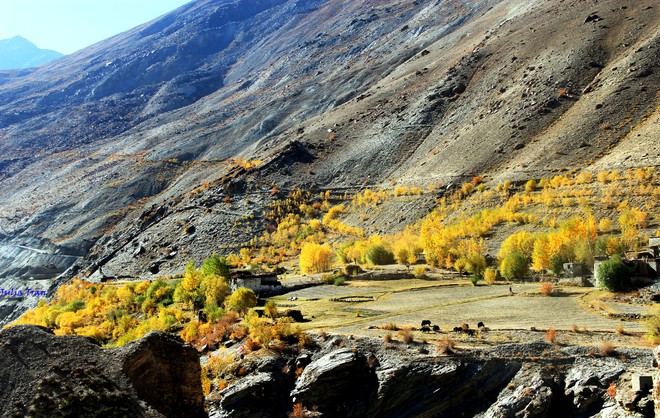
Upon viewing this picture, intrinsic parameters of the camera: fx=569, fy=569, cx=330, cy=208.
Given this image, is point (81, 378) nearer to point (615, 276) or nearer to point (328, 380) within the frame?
point (328, 380)

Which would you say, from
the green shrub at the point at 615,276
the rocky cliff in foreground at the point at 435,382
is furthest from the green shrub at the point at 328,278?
the rocky cliff in foreground at the point at 435,382

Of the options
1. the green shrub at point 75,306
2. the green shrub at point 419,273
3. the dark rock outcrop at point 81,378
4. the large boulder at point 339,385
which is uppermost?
the dark rock outcrop at point 81,378

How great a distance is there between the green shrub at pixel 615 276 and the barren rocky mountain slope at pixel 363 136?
2761cm

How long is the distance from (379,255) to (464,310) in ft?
92.4

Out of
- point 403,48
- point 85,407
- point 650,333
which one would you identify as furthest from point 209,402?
point 403,48

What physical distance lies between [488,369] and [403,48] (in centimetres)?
12707

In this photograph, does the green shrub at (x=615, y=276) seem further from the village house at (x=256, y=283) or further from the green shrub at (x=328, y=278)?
the village house at (x=256, y=283)

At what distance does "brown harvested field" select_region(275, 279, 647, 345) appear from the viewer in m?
25.2

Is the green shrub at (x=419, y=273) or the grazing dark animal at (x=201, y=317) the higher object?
the grazing dark animal at (x=201, y=317)

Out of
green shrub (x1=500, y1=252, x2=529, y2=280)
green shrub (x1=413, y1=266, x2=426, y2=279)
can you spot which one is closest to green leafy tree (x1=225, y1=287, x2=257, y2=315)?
green shrub (x1=413, y1=266, x2=426, y2=279)

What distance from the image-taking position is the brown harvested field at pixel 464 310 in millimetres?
25219

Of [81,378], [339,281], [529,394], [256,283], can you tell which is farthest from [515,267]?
[81,378]

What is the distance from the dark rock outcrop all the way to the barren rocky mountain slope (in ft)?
184

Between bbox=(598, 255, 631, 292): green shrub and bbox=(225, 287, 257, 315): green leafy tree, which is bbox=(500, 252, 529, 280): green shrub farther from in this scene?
bbox=(225, 287, 257, 315): green leafy tree
